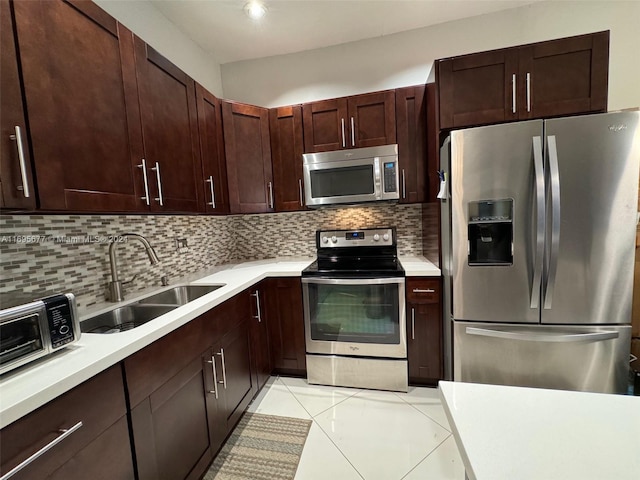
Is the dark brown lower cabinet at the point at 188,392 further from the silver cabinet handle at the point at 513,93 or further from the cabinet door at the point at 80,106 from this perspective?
the silver cabinet handle at the point at 513,93

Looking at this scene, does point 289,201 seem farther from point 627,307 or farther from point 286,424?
point 627,307

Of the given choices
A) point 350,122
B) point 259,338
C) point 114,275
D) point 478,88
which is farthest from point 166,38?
point 259,338

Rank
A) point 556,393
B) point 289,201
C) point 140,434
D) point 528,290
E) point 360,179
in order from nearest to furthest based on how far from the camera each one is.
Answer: point 556,393 < point 140,434 < point 528,290 < point 360,179 < point 289,201

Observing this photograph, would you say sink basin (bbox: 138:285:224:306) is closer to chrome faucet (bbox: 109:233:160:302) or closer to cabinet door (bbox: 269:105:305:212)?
chrome faucet (bbox: 109:233:160:302)

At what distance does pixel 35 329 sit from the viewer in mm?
784

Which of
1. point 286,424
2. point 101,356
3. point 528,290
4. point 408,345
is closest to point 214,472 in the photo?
point 286,424

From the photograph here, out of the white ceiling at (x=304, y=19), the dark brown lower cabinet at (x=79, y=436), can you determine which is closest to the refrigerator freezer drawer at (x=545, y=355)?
A: the dark brown lower cabinet at (x=79, y=436)

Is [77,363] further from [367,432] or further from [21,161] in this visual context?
[367,432]

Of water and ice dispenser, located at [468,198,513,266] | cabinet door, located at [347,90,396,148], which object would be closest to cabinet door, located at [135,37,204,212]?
cabinet door, located at [347,90,396,148]

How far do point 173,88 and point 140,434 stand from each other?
174 centimetres

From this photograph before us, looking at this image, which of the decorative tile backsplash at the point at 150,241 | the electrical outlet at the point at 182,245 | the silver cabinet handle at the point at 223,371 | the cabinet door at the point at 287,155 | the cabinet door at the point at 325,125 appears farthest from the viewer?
the cabinet door at the point at 287,155

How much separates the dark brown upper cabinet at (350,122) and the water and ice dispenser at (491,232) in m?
0.89

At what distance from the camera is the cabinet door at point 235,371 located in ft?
5.04

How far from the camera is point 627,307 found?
1.49m
